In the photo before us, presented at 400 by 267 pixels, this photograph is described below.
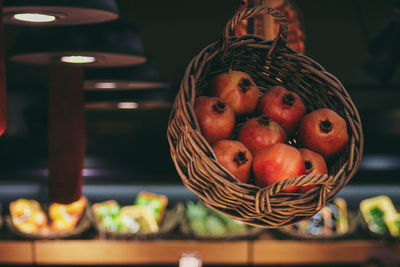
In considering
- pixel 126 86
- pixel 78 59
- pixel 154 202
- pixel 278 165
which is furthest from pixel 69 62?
pixel 154 202

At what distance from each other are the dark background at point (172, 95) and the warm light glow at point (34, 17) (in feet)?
8.35

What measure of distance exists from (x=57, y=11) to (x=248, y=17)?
1.33 ft

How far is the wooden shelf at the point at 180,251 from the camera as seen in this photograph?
11.2ft

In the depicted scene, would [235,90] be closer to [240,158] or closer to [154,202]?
[240,158]

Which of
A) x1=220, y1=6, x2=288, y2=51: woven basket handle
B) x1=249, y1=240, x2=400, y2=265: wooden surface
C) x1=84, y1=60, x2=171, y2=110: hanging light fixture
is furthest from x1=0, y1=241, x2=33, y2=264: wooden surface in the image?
x1=220, y1=6, x2=288, y2=51: woven basket handle

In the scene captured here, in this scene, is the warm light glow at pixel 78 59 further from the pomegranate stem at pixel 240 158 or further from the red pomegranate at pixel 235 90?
the pomegranate stem at pixel 240 158

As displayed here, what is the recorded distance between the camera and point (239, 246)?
3.44 m

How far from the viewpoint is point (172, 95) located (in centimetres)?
381

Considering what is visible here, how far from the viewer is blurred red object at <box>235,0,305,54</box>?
1428 millimetres

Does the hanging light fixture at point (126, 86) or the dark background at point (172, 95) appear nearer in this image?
the hanging light fixture at point (126, 86)

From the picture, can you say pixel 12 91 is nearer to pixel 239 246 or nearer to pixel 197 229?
pixel 197 229

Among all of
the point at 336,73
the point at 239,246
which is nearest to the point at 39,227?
the point at 239,246

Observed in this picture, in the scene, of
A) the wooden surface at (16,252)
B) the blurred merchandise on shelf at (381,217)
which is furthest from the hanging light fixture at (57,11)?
the blurred merchandise on shelf at (381,217)

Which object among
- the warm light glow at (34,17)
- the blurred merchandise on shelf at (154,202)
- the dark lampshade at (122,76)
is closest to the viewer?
the warm light glow at (34,17)
